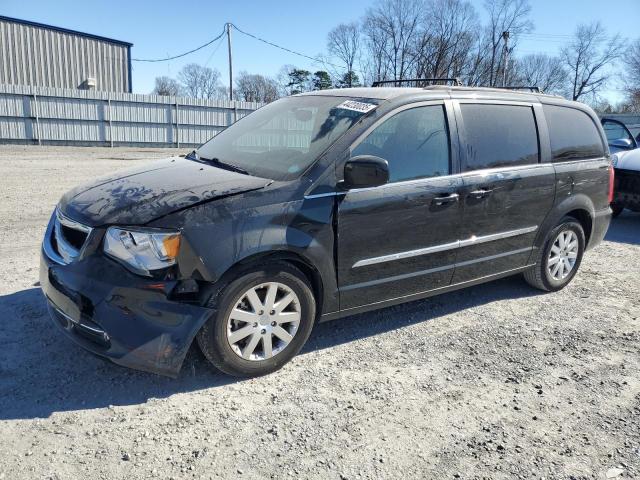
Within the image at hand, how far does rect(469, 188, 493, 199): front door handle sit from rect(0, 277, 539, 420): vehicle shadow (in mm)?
1131

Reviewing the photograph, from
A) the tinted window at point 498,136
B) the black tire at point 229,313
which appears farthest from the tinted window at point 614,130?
the black tire at point 229,313

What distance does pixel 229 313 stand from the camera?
3084 mm

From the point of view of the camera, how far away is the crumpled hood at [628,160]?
834 cm

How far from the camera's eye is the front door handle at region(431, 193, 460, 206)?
3.89 meters

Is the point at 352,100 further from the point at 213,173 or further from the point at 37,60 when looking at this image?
the point at 37,60

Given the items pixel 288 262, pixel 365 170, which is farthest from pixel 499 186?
pixel 288 262

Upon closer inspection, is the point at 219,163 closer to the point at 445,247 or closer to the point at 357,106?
the point at 357,106

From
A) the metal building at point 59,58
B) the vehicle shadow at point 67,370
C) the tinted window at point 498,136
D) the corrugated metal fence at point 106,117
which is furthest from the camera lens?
the metal building at point 59,58

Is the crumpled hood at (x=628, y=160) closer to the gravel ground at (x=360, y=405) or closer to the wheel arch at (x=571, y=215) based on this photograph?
the wheel arch at (x=571, y=215)

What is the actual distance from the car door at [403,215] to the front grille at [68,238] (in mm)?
1578

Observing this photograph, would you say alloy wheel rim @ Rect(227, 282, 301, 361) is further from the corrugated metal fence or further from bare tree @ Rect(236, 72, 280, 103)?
bare tree @ Rect(236, 72, 280, 103)

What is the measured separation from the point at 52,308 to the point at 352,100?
8.38ft

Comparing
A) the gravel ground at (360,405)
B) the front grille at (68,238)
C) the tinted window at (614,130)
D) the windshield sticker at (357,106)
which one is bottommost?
the gravel ground at (360,405)

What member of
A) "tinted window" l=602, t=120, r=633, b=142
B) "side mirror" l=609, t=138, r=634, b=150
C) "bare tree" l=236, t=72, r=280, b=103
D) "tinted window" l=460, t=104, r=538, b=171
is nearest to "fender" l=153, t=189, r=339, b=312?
"tinted window" l=460, t=104, r=538, b=171
